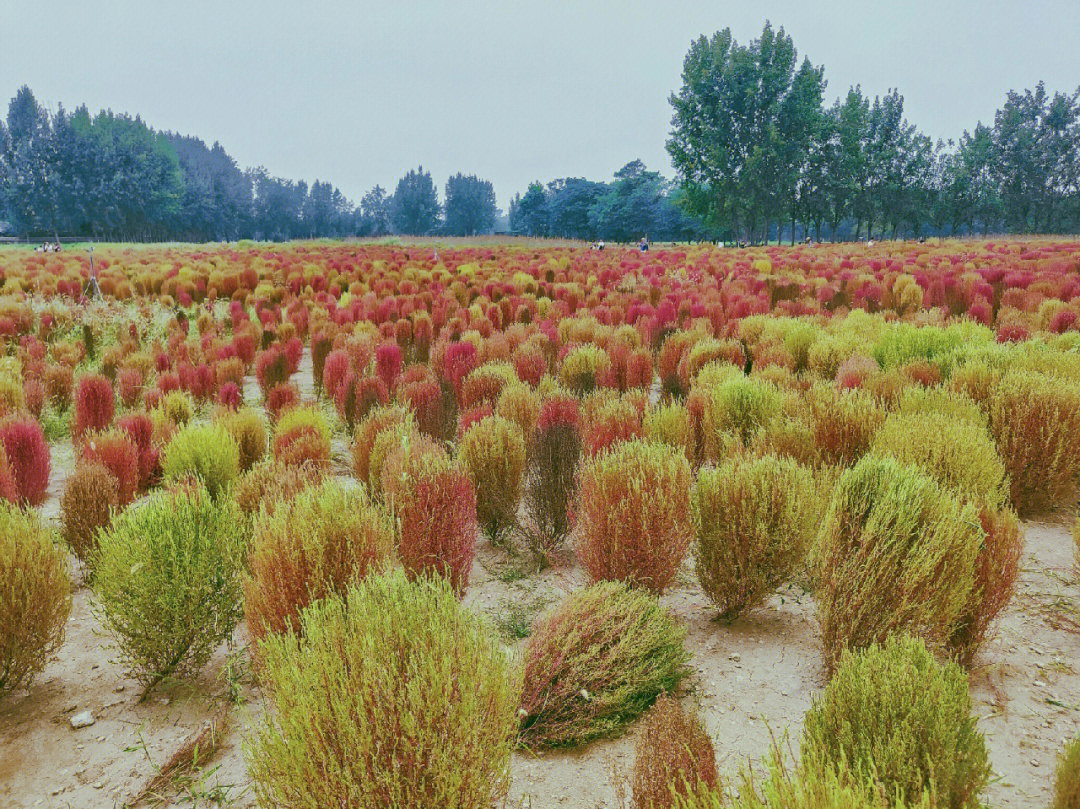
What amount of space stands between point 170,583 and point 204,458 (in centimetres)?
149

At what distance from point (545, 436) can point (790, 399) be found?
1.93 m

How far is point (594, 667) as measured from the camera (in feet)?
7.14

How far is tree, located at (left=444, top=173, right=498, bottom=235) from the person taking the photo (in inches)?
4114

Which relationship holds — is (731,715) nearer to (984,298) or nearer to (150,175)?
(984,298)

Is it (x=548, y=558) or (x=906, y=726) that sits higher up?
(x=906, y=726)

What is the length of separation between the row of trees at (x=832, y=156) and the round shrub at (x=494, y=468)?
4492 centimetres

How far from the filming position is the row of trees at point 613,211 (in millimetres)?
76125

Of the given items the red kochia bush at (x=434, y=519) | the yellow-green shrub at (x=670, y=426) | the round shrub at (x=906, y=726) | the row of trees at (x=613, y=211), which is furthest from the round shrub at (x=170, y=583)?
the row of trees at (x=613, y=211)

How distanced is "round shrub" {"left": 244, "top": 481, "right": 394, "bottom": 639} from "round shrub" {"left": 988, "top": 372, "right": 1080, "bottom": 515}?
11.5 feet

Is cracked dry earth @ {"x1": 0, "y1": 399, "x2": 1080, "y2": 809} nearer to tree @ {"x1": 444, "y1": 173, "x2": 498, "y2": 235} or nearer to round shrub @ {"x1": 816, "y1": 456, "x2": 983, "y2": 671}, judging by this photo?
round shrub @ {"x1": 816, "y1": 456, "x2": 983, "y2": 671}

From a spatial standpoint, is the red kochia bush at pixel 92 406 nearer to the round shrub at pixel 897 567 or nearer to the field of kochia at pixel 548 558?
the field of kochia at pixel 548 558

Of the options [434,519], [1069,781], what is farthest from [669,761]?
[434,519]

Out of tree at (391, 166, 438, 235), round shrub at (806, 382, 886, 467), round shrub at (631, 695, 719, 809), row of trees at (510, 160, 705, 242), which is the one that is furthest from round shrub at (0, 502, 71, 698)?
tree at (391, 166, 438, 235)

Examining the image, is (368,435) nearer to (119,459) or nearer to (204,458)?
(204,458)
